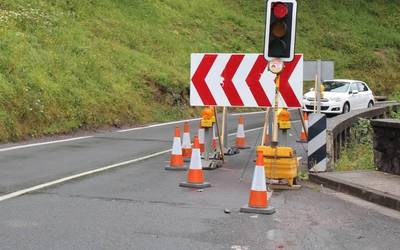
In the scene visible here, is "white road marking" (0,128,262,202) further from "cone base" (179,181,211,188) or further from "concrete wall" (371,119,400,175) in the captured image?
"concrete wall" (371,119,400,175)

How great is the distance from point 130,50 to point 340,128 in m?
15.2

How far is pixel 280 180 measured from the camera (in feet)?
33.2

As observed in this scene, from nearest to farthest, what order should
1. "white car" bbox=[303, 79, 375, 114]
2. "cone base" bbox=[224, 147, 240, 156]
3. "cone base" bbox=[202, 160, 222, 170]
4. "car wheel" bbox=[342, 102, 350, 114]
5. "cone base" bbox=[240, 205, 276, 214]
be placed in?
1. "cone base" bbox=[240, 205, 276, 214]
2. "cone base" bbox=[202, 160, 222, 170]
3. "cone base" bbox=[224, 147, 240, 156]
4. "white car" bbox=[303, 79, 375, 114]
5. "car wheel" bbox=[342, 102, 350, 114]

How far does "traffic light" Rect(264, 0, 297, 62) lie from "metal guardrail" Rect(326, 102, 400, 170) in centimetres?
208

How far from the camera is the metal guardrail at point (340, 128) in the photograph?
36.8ft

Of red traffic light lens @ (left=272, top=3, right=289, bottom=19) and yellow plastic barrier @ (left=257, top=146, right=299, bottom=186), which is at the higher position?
red traffic light lens @ (left=272, top=3, right=289, bottom=19)

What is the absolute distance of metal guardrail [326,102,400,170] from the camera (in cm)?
1123

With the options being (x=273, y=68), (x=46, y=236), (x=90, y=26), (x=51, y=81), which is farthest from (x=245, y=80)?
(x=90, y=26)

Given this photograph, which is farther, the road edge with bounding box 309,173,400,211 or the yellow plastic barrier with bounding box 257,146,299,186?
the yellow plastic barrier with bounding box 257,146,299,186

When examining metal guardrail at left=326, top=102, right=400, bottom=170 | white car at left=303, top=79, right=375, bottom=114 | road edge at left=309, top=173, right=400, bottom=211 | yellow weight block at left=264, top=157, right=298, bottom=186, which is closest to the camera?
road edge at left=309, top=173, right=400, bottom=211

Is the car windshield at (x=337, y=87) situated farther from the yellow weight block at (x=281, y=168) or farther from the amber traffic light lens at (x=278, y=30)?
the yellow weight block at (x=281, y=168)

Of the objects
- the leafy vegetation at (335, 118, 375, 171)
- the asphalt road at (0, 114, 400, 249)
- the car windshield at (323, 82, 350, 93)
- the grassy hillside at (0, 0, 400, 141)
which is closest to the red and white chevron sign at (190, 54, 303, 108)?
the asphalt road at (0, 114, 400, 249)

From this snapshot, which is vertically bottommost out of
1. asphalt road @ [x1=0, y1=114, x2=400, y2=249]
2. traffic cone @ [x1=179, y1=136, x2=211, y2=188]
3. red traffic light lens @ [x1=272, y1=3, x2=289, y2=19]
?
asphalt road @ [x1=0, y1=114, x2=400, y2=249]

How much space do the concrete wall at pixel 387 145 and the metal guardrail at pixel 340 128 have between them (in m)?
0.80
